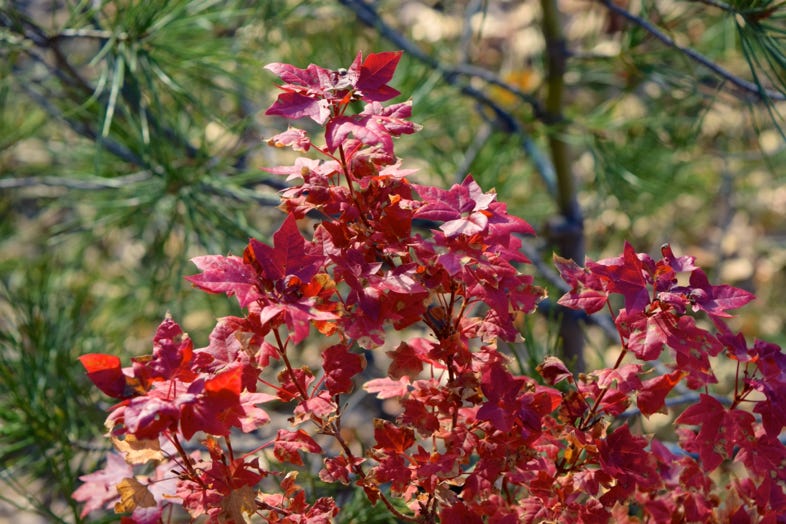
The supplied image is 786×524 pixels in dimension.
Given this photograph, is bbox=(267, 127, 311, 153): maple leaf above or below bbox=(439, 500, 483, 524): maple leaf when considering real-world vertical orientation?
above

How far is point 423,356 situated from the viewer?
0.46 meters

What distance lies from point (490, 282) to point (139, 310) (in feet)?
2.83

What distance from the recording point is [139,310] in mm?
1174

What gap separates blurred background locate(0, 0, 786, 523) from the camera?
0.77 meters

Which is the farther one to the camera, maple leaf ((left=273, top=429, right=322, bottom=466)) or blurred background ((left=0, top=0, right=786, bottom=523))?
blurred background ((left=0, top=0, right=786, bottom=523))

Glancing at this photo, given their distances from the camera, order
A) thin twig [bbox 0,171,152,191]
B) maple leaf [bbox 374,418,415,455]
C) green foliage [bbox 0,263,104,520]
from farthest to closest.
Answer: thin twig [bbox 0,171,152,191] < green foliage [bbox 0,263,104,520] < maple leaf [bbox 374,418,415,455]

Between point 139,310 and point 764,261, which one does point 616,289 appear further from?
point 764,261

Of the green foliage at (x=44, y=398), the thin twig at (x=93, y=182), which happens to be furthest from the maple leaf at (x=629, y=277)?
the thin twig at (x=93, y=182)

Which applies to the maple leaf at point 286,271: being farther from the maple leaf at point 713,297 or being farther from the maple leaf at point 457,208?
the maple leaf at point 713,297

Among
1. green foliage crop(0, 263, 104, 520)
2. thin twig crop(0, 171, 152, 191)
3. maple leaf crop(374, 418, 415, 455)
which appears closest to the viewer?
maple leaf crop(374, 418, 415, 455)

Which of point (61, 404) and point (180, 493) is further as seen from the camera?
point (61, 404)

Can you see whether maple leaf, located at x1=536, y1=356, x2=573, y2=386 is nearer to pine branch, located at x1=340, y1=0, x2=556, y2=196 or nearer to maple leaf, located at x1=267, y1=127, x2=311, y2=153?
maple leaf, located at x1=267, y1=127, x2=311, y2=153

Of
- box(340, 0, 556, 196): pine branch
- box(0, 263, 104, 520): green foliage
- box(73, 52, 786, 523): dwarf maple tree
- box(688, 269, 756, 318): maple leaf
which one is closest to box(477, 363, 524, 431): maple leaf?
box(73, 52, 786, 523): dwarf maple tree

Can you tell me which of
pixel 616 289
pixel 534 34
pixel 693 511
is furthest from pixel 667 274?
pixel 534 34
